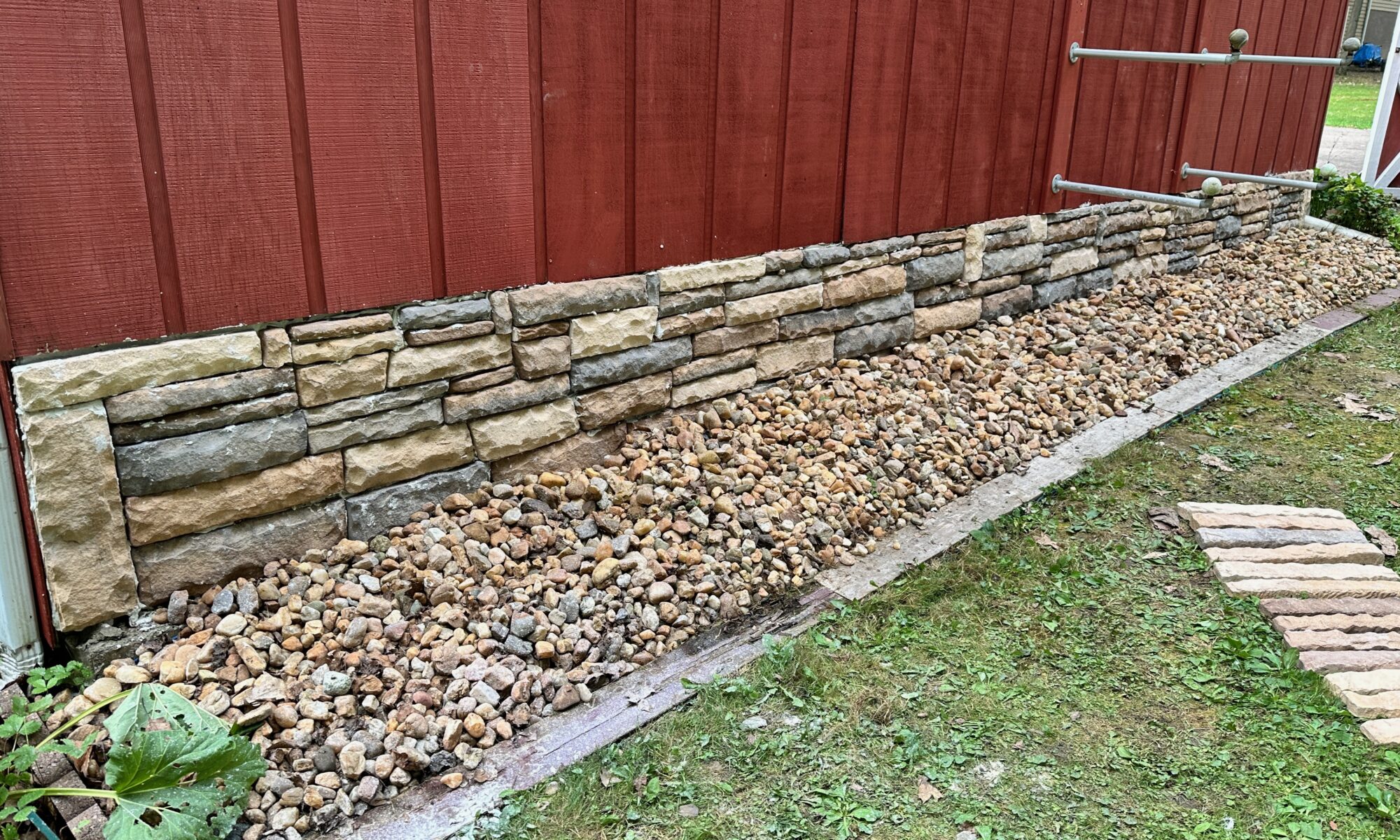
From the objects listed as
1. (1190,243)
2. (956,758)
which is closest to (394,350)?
(956,758)

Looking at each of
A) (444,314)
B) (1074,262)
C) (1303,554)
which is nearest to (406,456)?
(444,314)

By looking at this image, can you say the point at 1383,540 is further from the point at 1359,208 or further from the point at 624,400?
the point at 1359,208

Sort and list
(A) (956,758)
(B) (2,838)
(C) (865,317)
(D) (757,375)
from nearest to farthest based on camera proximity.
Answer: (B) (2,838) → (A) (956,758) → (D) (757,375) → (C) (865,317)

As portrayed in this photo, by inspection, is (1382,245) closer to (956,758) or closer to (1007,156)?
(1007,156)

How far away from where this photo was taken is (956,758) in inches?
91.5

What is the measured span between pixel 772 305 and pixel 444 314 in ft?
4.49

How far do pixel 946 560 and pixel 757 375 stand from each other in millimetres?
1047

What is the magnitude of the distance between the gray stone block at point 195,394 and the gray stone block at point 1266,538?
2.86m

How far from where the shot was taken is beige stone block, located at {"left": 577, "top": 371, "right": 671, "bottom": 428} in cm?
325

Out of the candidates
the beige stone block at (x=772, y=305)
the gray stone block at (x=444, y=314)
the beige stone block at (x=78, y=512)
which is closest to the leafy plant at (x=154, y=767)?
the beige stone block at (x=78, y=512)

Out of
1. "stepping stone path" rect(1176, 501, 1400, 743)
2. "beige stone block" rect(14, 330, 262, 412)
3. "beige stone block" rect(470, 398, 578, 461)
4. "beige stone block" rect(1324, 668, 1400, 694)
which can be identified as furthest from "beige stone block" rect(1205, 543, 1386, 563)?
"beige stone block" rect(14, 330, 262, 412)

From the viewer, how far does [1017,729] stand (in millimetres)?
2436

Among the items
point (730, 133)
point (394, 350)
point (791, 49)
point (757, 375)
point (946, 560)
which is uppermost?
point (791, 49)

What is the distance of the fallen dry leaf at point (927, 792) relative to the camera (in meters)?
2.21
